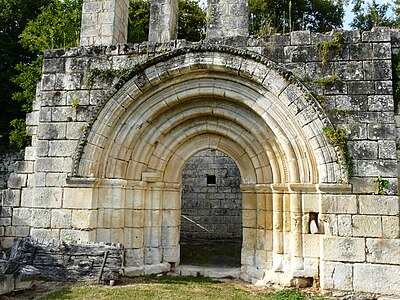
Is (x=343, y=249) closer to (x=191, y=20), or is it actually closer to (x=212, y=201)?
(x=212, y=201)

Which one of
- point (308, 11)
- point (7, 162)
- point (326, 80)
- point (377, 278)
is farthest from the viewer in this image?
point (308, 11)

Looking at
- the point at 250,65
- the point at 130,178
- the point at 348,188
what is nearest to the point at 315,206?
the point at 348,188

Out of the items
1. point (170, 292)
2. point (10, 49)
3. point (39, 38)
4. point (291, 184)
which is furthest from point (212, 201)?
point (10, 49)

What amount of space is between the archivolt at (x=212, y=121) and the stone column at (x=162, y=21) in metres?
0.65

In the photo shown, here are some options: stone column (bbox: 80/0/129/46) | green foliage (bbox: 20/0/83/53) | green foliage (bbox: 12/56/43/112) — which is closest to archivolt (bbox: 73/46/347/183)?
stone column (bbox: 80/0/129/46)

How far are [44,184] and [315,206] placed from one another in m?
4.31

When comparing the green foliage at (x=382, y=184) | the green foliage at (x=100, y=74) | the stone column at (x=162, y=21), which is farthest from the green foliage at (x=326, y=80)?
the green foliage at (x=100, y=74)

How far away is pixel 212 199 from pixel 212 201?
2.5 inches

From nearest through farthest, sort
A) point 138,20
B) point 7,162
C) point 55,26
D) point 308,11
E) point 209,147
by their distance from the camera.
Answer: point 209,147 → point 55,26 → point 7,162 → point 138,20 → point 308,11

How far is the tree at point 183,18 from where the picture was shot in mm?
14852

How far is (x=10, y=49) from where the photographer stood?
15773mm

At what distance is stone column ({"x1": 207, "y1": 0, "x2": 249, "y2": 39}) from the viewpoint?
5.90 metres

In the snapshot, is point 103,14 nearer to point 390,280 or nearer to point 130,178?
point 130,178

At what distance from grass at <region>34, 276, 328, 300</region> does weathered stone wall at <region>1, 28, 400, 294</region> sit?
0.45m
